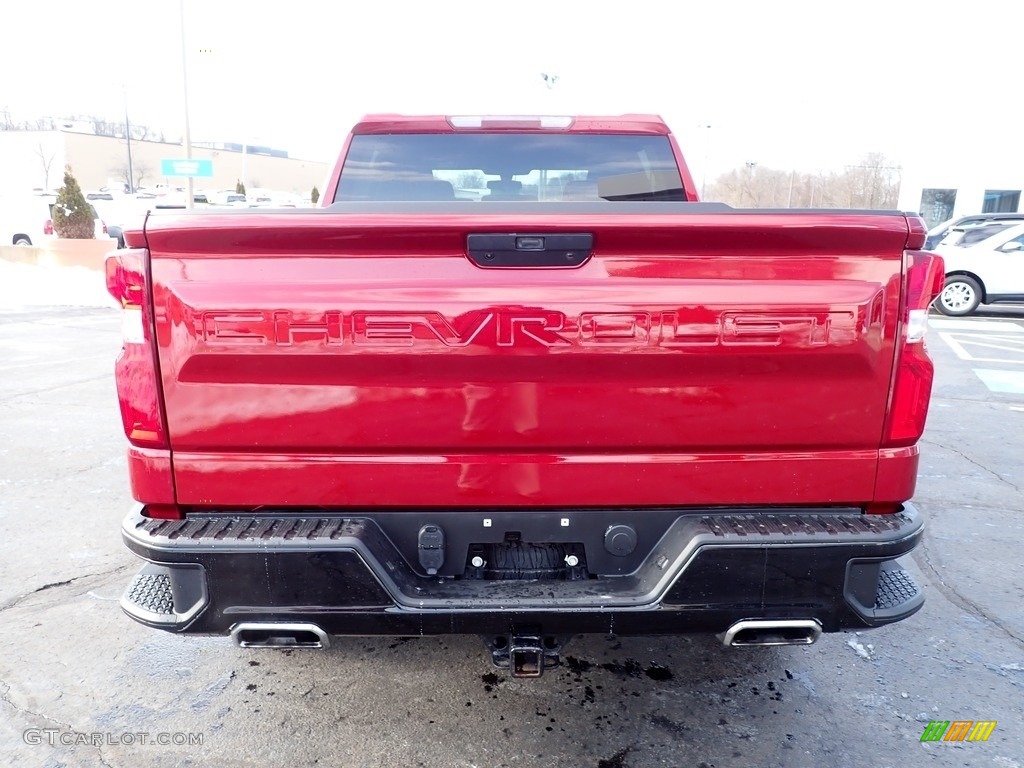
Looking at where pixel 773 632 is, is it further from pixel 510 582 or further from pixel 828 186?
pixel 828 186

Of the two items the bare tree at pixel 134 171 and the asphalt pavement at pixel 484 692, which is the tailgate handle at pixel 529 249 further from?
the bare tree at pixel 134 171

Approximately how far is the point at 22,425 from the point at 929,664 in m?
6.89

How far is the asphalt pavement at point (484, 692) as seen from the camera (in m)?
2.51

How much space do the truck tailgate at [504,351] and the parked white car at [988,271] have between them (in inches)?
530

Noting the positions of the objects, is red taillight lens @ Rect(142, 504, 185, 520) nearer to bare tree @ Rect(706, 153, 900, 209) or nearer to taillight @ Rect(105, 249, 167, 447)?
taillight @ Rect(105, 249, 167, 447)

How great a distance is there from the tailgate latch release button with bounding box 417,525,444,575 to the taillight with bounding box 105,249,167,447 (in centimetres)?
79

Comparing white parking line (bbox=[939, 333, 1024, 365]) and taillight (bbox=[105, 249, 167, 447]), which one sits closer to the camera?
taillight (bbox=[105, 249, 167, 447])

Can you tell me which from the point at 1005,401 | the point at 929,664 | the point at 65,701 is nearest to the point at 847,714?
the point at 929,664

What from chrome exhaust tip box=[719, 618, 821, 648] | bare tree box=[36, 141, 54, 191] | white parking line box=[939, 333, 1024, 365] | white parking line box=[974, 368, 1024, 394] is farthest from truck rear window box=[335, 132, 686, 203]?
bare tree box=[36, 141, 54, 191]

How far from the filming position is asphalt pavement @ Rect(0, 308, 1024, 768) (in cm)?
251

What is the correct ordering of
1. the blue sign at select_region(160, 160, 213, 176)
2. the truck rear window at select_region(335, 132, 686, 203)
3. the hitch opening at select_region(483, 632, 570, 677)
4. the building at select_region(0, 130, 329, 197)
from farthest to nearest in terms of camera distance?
the building at select_region(0, 130, 329, 197), the blue sign at select_region(160, 160, 213, 176), the truck rear window at select_region(335, 132, 686, 203), the hitch opening at select_region(483, 632, 570, 677)

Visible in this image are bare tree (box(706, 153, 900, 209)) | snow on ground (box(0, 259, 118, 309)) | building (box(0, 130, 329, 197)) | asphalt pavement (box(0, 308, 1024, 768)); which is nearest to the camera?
asphalt pavement (box(0, 308, 1024, 768))

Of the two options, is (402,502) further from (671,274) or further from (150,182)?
(150,182)

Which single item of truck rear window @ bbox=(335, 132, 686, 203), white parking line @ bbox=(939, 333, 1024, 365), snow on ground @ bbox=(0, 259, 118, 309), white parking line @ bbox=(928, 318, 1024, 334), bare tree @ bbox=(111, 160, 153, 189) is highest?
bare tree @ bbox=(111, 160, 153, 189)
